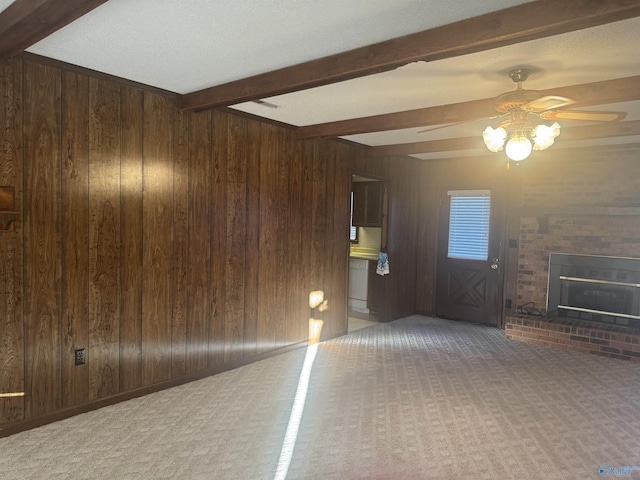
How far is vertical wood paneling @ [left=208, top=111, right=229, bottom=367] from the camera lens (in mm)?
3996

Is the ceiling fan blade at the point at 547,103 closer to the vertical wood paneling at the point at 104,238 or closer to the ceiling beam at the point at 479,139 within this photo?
the ceiling beam at the point at 479,139

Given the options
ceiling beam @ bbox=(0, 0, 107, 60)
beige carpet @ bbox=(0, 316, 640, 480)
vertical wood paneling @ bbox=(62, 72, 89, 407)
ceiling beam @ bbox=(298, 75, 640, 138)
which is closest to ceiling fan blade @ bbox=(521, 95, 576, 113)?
ceiling beam @ bbox=(298, 75, 640, 138)

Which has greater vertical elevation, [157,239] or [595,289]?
[157,239]

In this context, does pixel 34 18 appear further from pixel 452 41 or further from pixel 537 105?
pixel 537 105

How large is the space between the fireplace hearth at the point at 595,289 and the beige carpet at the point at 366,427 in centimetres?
83

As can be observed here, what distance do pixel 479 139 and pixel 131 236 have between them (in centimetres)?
374

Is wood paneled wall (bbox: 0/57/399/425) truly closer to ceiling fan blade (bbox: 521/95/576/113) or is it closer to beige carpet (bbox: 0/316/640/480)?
beige carpet (bbox: 0/316/640/480)

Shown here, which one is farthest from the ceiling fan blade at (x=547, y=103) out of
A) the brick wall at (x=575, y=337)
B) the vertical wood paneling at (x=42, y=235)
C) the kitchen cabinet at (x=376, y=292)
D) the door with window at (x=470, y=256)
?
the kitchen cabinet at (x=376, y=292)

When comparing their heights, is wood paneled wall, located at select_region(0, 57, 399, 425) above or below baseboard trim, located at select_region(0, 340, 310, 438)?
above

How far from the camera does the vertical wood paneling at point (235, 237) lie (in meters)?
4.14

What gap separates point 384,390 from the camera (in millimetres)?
3758

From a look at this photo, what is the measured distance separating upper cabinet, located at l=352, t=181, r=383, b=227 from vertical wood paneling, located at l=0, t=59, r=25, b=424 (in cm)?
456

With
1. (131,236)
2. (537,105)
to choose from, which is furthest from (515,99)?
(131,236)

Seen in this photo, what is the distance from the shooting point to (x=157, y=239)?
3568 millimetres
